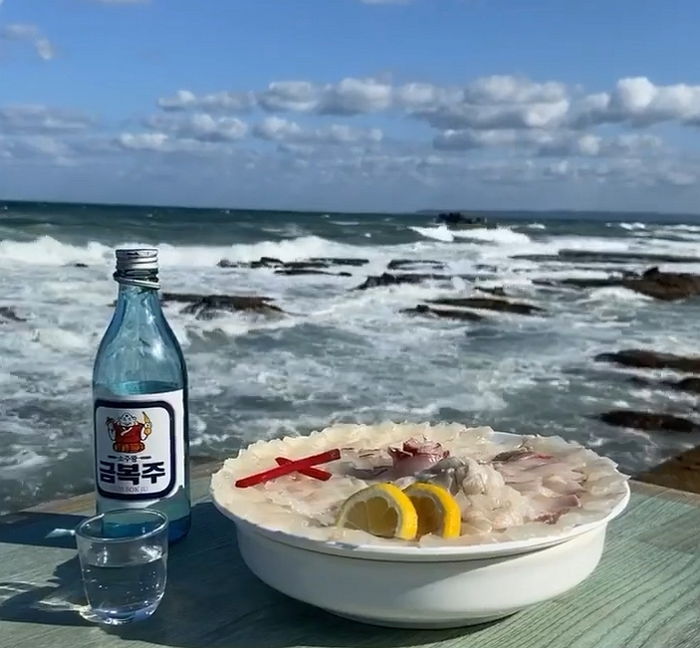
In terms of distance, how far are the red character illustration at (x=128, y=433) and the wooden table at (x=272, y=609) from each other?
0.16 metres

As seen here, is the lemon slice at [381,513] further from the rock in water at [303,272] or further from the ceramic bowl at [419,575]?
the rock in water at [303,272]

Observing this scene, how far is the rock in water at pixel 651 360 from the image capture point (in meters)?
7.91

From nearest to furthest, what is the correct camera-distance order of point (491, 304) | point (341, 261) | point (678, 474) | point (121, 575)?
point (121, 575) → point (678, 474) → point (491, 304) → point (341, 261)

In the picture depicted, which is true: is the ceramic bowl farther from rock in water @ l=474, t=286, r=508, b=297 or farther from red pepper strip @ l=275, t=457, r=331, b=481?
rock in water @ l=474, t=286, r=508, b=297

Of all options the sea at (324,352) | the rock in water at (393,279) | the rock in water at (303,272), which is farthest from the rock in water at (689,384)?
the rock in water at (303,272)

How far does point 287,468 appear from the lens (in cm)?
105

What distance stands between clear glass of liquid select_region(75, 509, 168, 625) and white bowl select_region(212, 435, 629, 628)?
0.40 feet

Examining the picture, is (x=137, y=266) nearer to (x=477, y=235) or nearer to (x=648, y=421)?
(x=648, y=421)

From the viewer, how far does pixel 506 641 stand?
0.92 metres

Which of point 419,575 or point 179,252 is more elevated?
point 419,575

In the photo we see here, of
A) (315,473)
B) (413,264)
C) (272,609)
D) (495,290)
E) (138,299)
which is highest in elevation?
(138,299)

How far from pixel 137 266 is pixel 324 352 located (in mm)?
7237

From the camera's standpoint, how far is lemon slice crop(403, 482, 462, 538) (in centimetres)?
88

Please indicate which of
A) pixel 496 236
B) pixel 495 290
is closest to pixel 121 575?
pixel 495 290
